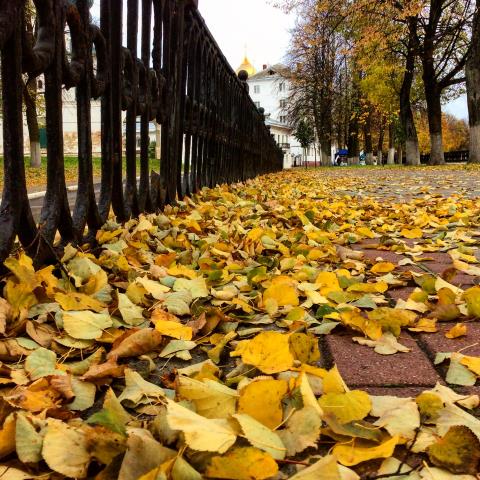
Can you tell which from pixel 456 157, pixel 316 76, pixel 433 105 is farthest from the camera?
pixel 456 157

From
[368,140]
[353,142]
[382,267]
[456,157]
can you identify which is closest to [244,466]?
[382,267]

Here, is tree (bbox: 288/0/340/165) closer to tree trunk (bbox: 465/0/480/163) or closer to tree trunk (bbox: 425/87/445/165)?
tree trunk (bbox: 425/87/445/165)

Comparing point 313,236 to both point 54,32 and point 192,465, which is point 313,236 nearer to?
point 54,32

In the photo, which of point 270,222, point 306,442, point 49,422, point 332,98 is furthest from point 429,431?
point 332,98

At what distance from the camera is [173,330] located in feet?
4.63

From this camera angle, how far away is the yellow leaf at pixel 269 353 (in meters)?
1.12

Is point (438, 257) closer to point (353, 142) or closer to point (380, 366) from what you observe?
point (380, 366)

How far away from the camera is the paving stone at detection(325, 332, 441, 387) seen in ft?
3.85

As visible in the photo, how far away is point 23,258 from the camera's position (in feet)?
5.20

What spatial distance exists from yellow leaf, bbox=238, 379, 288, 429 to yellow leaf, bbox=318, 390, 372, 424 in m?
0.09

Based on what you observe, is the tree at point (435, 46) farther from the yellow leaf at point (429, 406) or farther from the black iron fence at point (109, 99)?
the yellow leaf at point (429, 406)

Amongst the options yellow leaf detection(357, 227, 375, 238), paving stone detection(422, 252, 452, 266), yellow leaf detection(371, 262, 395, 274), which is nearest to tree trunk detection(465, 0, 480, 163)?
yellow leaf detection(357, 227, 375, 238)

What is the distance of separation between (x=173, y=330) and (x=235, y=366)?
0.77 ft

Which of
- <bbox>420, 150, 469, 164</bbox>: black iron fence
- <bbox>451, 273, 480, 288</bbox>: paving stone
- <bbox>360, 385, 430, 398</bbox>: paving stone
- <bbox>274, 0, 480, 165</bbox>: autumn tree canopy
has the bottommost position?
<bbox>360, 385, 430, 398</bbox>: paving stone
